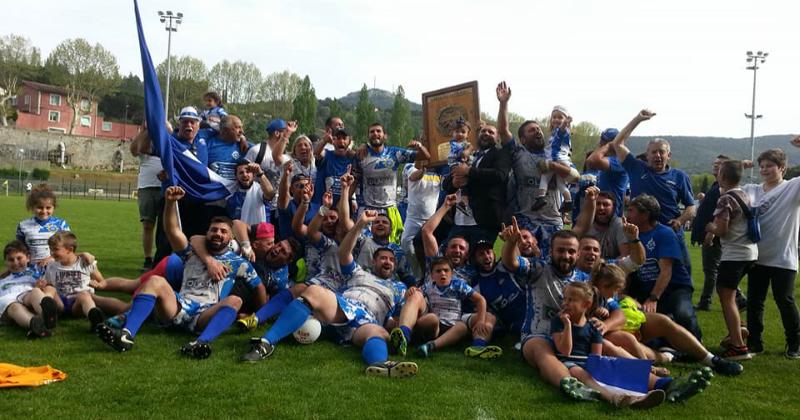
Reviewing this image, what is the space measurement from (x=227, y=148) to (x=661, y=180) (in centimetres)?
571

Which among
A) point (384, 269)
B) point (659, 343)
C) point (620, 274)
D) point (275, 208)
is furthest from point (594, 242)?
point (275, 208)

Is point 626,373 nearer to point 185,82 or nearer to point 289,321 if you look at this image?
point 289,321

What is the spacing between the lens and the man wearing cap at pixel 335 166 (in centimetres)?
834

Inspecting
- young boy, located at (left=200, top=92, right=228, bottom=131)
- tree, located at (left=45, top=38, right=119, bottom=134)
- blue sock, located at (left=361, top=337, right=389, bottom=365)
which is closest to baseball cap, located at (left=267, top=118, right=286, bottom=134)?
young boy, located at (left=200, top=92, right=228, bottom=131)

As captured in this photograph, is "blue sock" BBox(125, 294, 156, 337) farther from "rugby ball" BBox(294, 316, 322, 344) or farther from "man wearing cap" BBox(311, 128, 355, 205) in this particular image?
"man wearing cap" BBox(311, 128, 355, 205)

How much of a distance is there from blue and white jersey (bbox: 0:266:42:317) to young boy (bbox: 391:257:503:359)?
3.95 metres

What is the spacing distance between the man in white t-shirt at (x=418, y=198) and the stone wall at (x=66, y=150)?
2589 inches

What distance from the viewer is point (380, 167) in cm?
808

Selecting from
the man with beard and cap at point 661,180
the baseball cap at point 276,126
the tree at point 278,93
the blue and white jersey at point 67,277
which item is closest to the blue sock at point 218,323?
the blue and white jersey at point 67,277

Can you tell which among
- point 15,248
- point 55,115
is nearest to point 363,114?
point 55,115

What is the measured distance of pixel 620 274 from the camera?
17.7 ft

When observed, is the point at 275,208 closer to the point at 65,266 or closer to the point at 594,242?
the point at 65,266

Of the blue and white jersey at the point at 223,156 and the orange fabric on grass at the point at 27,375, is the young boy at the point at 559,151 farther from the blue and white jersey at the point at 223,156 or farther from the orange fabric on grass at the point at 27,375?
the orange fabric on grass at the point at 27,375

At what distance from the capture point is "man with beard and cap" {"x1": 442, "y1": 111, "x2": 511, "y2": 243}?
711 cm
